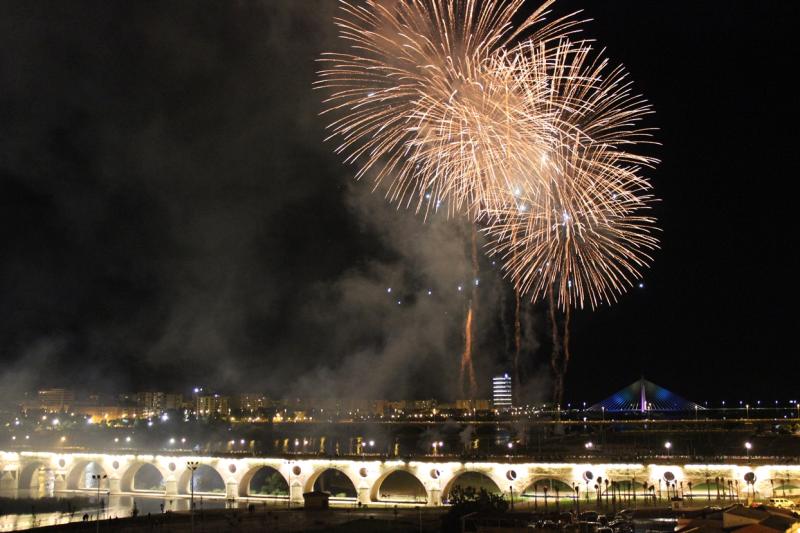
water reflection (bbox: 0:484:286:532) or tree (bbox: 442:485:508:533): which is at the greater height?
tree (bbox: 442:485:508:533)

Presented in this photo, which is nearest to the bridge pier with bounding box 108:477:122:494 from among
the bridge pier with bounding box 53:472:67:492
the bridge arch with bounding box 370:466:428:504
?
the bridge pier with bounding box 53:472:67:492

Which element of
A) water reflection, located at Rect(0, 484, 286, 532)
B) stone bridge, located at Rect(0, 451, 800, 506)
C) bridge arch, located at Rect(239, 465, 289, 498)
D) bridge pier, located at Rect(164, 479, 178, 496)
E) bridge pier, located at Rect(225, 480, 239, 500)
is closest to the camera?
stone bridge, located at Rect(0, 451, 800, 506)

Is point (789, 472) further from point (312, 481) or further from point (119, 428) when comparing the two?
point (119, 428)

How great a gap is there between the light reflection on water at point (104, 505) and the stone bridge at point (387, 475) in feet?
4.66

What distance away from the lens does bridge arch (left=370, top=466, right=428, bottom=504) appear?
44031mm

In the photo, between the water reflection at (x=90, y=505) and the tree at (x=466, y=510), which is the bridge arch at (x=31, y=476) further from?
the tree at (x=466, y=510)

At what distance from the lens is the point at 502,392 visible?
14325cm

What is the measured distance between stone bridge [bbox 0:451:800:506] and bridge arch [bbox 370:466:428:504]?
0.10 metres

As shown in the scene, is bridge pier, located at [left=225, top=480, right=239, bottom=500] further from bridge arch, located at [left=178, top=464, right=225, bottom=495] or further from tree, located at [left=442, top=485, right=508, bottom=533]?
tree, located at [left=442, top=485, right=508, bottom=533]

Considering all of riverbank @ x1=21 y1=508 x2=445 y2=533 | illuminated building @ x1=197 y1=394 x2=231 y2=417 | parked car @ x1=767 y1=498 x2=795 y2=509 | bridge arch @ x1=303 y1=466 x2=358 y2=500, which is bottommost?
bridge arch @ x1=303 y1=466 x2=358 y2=500

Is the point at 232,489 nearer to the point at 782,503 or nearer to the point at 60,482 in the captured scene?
the point at 60,482

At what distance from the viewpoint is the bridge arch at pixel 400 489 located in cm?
4403

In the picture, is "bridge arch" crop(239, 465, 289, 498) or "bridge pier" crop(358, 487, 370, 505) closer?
"bridge pier" crop(358, 487, 370, 505)

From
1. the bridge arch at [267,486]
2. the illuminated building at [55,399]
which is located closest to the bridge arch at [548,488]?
the bridge arch at [267,486]
